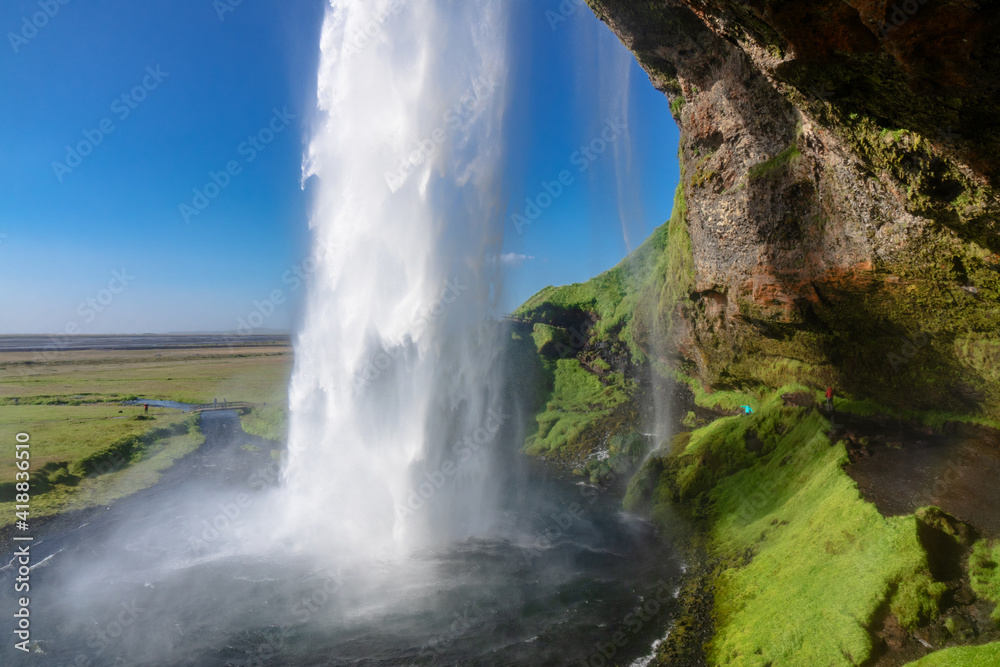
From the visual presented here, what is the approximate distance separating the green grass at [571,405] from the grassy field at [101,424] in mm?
18918

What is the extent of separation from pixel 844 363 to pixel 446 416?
14527 millimetres

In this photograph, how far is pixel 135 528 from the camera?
65.8ft

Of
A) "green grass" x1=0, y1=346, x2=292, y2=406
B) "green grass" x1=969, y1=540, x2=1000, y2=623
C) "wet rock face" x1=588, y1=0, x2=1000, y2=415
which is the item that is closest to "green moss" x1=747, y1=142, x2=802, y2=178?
"wet rock face" x1=588, y1=0, x2=1000, y2=415

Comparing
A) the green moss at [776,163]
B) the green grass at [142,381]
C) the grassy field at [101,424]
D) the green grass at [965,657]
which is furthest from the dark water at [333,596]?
the green grass at [142,381]

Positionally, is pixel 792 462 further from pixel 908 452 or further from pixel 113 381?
pixel 113 381

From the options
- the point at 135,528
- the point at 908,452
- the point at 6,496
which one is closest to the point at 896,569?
the point at 908,452

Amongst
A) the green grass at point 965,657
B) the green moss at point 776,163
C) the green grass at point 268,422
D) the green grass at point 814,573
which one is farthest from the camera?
the green grass at point 268,422

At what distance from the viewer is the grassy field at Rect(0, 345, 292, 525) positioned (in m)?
24.3

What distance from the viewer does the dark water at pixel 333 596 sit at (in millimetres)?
12391

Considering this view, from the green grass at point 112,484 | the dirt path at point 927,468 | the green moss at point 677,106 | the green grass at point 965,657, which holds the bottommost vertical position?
the green grass at point 965,657

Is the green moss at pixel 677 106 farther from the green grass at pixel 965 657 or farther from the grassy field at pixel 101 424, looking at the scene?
the grassy field at pixel 101 424

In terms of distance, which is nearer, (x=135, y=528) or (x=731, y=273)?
(x=731, y=273)

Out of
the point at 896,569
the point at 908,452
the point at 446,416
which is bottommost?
the point at 896,569

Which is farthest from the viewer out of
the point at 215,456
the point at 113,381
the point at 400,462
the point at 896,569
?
the point at 113,381
